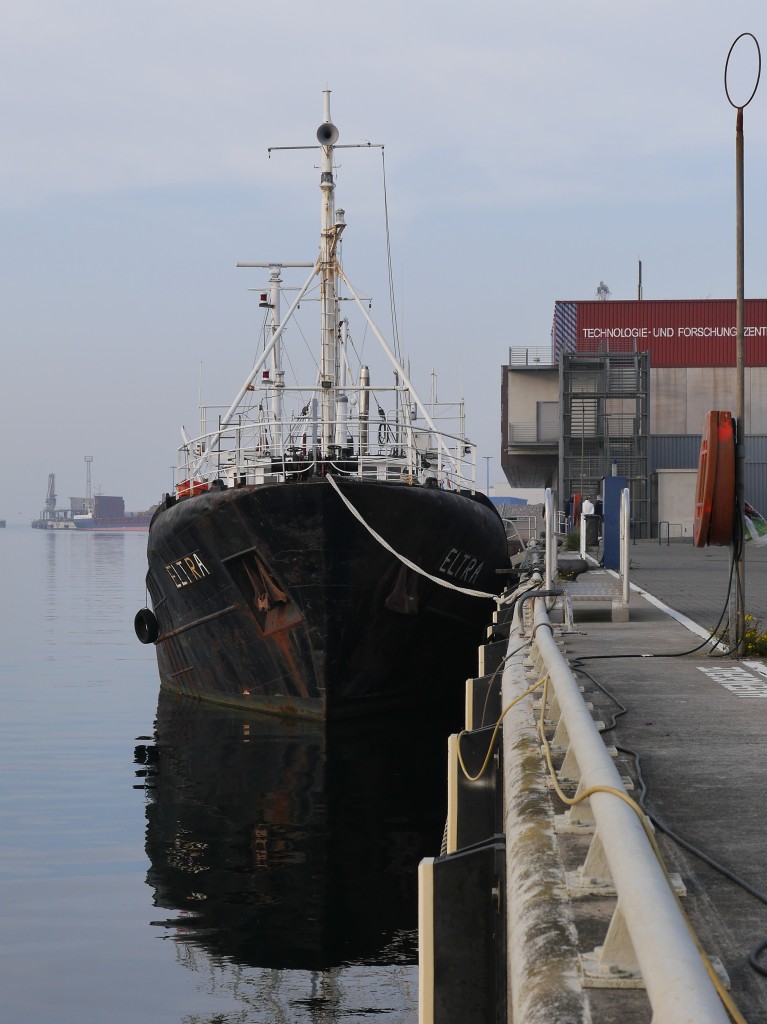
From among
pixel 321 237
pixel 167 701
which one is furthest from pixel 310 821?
pixel 321 237

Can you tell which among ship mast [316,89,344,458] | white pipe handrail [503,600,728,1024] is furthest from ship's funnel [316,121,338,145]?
white pipe handrail [503,600,728,1024]

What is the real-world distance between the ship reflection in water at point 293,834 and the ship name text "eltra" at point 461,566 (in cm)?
242

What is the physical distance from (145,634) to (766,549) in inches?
1115

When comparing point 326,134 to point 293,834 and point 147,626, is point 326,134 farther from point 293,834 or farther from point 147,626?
point 293,834

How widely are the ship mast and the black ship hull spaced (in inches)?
126

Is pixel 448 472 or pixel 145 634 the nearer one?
pixel 448 472

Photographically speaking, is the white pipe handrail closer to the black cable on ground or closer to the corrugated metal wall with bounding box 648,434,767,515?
the black cable on ground

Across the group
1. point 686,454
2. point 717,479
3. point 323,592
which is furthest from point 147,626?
point 686,454

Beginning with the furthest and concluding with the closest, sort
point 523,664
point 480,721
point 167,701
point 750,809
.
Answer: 1. point 167,701
2. point 480,721
3. point 523,664
4. point 750,809

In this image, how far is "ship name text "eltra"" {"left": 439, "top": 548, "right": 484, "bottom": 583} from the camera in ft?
58.3

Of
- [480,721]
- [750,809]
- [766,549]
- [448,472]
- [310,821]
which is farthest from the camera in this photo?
[766,549]

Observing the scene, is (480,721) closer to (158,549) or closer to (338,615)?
(338,615)

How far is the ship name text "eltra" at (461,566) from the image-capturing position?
700 inches

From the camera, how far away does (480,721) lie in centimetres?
928
